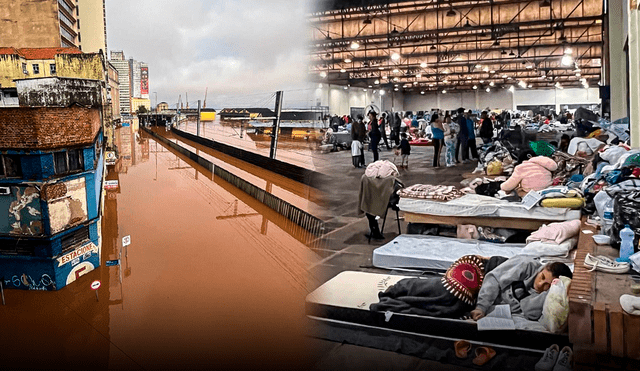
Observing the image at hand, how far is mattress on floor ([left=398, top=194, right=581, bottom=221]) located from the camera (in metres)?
3.25

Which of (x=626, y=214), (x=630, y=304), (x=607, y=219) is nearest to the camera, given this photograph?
(x=630, y=304)

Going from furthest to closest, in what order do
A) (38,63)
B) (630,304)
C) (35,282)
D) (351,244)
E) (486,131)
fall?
(486,131), (38,63), (35,282), (351,244), (630,304)

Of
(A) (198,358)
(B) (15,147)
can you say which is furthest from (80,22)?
(A) (198,358)

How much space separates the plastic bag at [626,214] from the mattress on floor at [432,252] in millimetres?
761

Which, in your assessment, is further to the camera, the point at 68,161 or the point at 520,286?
the point at 68,161

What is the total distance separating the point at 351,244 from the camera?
3.39 meters

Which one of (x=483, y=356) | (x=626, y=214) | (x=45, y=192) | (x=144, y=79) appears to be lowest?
(x=483, y=356)

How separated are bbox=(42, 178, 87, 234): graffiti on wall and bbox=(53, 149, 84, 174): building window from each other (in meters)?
0.13

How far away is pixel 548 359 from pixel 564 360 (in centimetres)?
6

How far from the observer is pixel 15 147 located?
5414 millimetres

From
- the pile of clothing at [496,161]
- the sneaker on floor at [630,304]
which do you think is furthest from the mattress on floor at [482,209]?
the pile of clothing at [496,161]

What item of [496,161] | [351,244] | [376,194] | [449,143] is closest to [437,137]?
[449,143]

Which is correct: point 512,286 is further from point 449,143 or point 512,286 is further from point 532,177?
point 449,143

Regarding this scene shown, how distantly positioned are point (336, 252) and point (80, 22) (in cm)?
664
